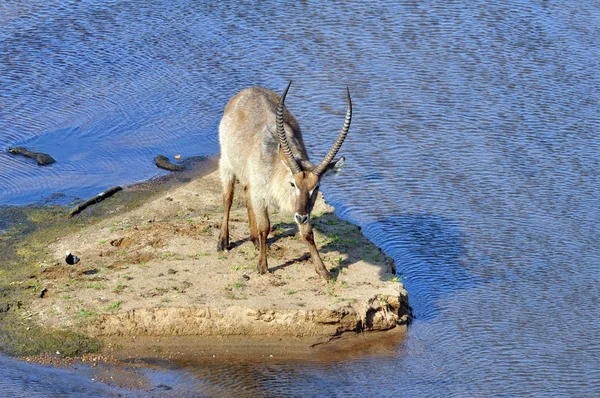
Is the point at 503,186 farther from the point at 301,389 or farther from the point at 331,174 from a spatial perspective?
the point at 301,389

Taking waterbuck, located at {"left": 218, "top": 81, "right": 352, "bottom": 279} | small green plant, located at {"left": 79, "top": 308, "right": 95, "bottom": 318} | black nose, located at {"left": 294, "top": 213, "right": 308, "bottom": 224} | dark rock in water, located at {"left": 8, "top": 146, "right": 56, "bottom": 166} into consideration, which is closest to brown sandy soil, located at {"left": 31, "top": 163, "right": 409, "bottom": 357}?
small green plant, located at {"left": 79, "top": 308, "right": 95, "bottom": 318}

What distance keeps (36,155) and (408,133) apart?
4725 mm

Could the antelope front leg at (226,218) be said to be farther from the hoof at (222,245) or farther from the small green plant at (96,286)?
the small green plant at (96,286)

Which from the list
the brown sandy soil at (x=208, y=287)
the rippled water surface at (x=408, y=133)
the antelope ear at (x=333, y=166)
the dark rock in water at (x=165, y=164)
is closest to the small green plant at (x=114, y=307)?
the brown sandy soil at (x=208, y=287)

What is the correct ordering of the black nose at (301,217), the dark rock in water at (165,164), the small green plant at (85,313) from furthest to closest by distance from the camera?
the dark rock in water at (165,164)
the black nose at (301,217)
the small green plant at (85,313)

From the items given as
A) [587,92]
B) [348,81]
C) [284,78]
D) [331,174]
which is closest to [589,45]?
[587,92]

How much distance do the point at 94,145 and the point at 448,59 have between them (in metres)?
5.86

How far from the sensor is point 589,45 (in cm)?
1445

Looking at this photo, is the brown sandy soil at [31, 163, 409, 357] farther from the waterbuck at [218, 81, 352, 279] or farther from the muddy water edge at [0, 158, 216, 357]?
the waterbuck at [218, 81, 352, 279]

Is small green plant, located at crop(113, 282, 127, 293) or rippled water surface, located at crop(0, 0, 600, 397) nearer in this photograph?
rippled water surface, located at crop(0, 0, 600, 397)

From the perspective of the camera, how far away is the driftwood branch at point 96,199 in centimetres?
965

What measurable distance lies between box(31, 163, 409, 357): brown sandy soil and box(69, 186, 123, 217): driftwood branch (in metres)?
0.43

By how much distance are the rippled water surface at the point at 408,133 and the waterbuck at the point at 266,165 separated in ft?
4.56

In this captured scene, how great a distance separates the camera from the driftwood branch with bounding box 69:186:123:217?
9648 millimetres
